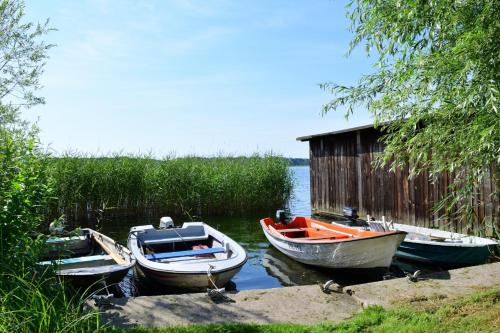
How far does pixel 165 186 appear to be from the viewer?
57.1 feet

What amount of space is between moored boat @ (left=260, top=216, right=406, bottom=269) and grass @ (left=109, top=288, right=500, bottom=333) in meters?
2.62

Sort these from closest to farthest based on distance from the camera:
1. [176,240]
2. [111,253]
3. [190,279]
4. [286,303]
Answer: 1. [286,303]
2. [190,279]
3. [111,253]
4. [176,240]

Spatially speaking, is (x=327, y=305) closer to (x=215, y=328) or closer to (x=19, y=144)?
(x=215, y=328)

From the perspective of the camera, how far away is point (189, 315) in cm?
528

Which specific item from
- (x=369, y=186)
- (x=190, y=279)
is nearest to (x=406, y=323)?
(x=190, y=279)

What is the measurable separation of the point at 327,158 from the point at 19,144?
40.7 feet

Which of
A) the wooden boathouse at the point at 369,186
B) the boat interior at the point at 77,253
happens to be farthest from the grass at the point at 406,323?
the wooden boathouse at the point at 369,186

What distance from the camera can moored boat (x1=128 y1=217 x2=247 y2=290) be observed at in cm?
709

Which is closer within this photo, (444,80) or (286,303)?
(444,80)

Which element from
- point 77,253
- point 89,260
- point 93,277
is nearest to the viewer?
point 93,277

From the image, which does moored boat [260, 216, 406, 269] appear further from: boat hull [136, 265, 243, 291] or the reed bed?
the reed bed

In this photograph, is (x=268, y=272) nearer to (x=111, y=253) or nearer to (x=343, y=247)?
(x=343, y=247)

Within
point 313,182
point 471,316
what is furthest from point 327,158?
point 471,316

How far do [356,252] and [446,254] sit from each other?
1.99 m
